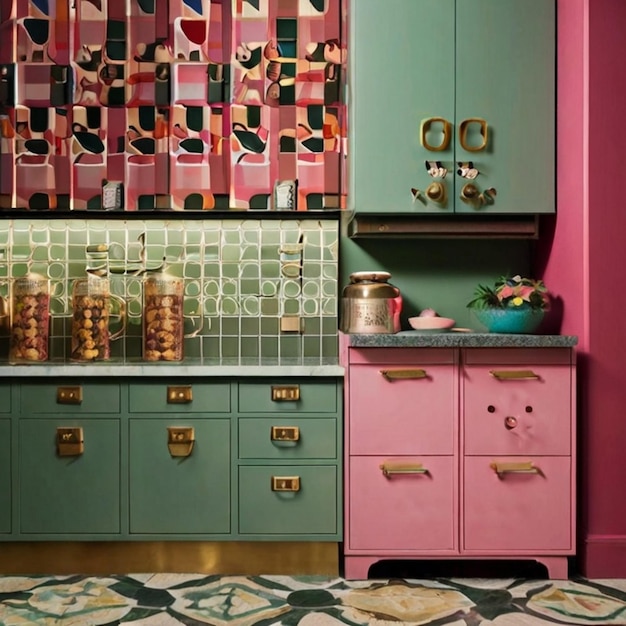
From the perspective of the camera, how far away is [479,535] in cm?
263

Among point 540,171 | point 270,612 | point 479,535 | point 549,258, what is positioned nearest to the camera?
point 270,612

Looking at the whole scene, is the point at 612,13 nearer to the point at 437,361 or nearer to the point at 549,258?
the point at 549,258

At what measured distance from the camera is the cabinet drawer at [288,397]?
268cm

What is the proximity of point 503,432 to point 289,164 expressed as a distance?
1.48 m

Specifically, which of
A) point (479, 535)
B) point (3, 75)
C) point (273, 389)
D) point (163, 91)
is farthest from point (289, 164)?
point (479, 535)

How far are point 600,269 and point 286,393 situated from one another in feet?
4.22

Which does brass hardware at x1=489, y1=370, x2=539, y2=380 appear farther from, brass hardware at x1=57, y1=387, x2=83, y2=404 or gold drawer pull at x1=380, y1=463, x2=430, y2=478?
brass hardware at x1=57, y1=387, x2=83, y2=404

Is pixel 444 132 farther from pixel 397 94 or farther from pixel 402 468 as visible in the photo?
pixel 402 468

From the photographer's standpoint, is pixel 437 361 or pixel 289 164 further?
pixel 289 164

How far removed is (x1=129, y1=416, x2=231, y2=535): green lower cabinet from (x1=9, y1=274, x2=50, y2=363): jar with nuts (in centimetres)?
61

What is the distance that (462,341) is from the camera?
260 cm

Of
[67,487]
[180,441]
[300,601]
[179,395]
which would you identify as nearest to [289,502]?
[300,601]

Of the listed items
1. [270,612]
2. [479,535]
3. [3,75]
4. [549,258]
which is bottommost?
[270,612]

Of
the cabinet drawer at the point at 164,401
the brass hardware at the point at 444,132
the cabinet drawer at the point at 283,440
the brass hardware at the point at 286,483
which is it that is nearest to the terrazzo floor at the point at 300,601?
the brass hardware at the point at 286,483
